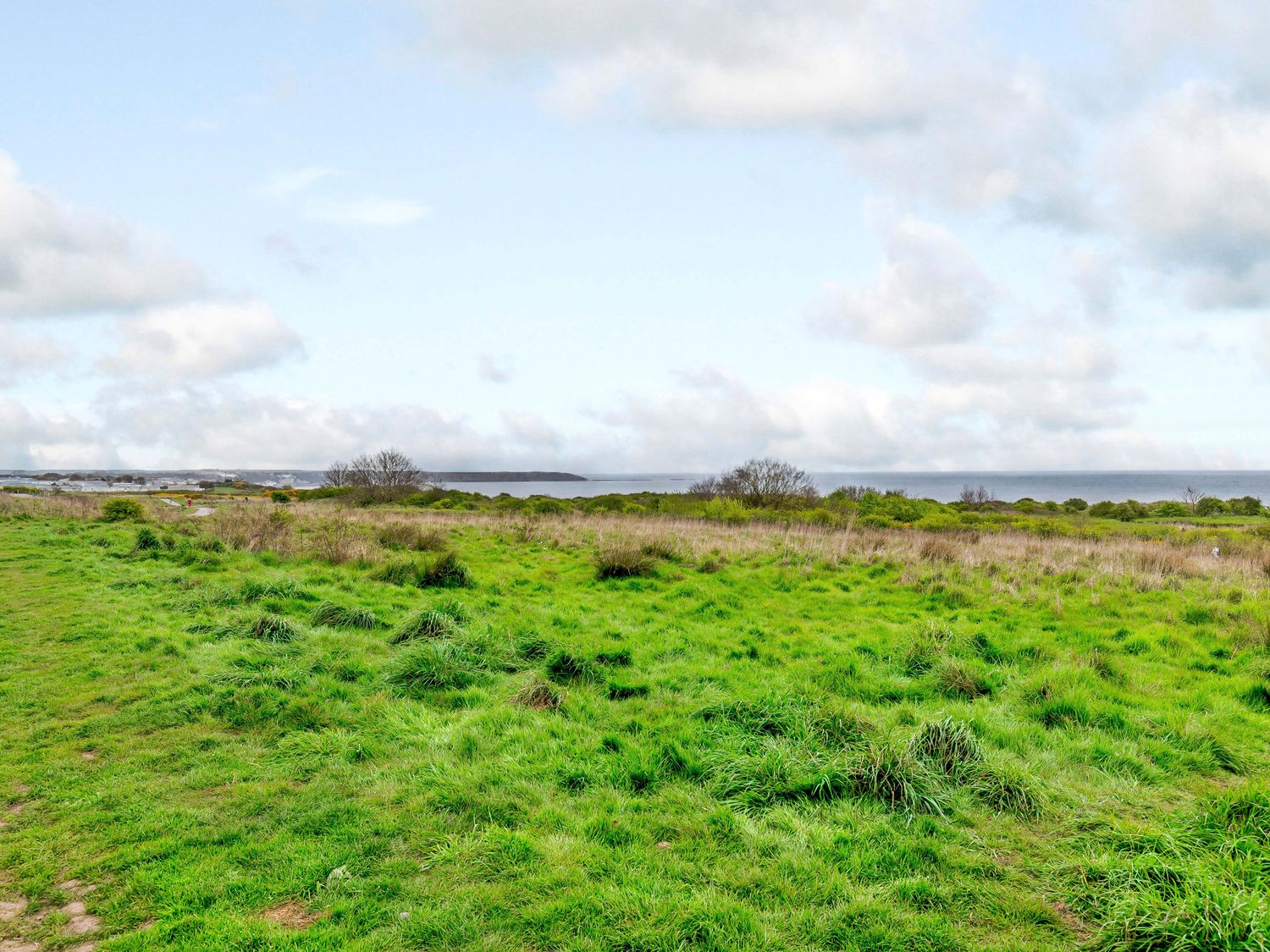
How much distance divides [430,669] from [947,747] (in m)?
6.07

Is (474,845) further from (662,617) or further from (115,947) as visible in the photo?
(662,617)

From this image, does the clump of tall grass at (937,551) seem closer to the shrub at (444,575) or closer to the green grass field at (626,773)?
the green grass field at (626,773)

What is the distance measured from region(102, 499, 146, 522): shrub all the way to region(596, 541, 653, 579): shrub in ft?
79.4

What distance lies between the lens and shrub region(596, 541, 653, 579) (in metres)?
15.7

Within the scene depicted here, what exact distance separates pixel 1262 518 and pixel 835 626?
5170 cm

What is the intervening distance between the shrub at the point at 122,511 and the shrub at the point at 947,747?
32831mm

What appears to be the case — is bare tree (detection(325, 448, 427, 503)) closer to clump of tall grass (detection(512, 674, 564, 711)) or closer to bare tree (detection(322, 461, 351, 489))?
bare tree (detection(322, 461, 351, 489))

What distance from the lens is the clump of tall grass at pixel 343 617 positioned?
1067 cm

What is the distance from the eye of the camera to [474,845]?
4527 millimetres

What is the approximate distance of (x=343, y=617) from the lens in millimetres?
10789

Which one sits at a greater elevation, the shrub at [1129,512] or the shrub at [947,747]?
the shrub at [1129,512]

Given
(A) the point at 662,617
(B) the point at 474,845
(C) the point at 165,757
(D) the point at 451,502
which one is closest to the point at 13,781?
(C) the point at 165,757

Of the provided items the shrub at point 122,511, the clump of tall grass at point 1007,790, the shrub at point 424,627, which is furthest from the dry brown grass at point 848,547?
the clump of tall grass at point 1007,790

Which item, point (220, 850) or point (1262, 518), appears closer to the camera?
point (220, 850)
